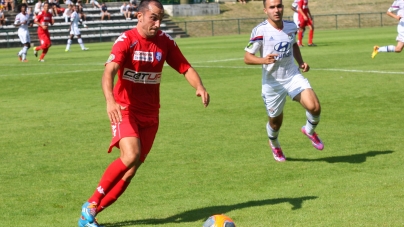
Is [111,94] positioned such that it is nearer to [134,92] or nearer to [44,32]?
[134,92]

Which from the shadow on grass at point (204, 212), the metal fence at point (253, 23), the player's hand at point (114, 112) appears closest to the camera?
the player's hand at point (114, 112)

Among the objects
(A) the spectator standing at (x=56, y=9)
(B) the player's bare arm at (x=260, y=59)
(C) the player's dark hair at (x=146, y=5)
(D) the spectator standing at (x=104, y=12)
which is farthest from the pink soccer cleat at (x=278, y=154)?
(D) the spectator standing at (x=104, y=12)

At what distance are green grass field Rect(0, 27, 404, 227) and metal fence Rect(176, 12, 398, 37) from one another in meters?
37.8

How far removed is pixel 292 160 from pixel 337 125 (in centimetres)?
282

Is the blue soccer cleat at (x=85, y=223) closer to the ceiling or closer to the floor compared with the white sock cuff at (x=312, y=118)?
closer to the ceiling

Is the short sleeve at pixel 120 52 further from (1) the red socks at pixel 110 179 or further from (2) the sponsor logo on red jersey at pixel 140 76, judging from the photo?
(1) the red socks at pixel 110 179

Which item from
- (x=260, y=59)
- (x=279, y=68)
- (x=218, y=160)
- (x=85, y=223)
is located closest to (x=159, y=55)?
(x=85, y=223)

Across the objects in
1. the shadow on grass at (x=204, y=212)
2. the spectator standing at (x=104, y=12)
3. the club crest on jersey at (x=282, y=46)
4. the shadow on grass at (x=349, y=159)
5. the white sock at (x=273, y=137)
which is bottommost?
the spectator standing at (x=104, y=12)

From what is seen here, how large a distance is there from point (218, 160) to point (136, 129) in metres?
3.19

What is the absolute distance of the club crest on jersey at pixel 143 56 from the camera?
689 cm

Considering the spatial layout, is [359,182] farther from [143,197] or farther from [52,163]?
[52,163]

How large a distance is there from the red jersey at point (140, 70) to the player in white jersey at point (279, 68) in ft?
8.94

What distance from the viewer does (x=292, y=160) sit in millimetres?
9836

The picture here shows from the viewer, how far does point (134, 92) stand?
23.1ft
